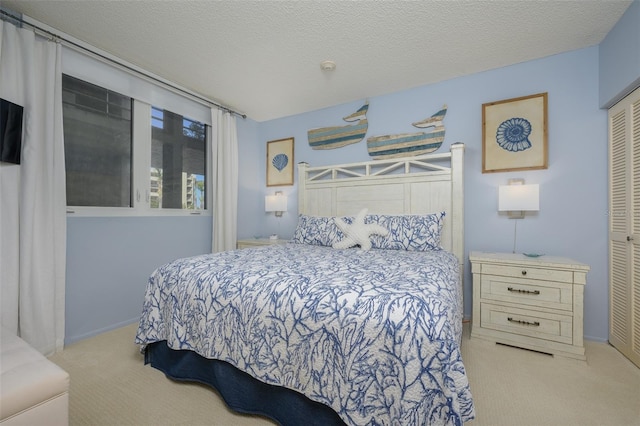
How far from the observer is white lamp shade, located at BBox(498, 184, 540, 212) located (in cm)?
228

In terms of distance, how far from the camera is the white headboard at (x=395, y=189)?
2.66 m

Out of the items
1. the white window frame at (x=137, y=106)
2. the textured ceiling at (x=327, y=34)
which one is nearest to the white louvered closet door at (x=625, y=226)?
the textured ceiling at (x=327, y=34)

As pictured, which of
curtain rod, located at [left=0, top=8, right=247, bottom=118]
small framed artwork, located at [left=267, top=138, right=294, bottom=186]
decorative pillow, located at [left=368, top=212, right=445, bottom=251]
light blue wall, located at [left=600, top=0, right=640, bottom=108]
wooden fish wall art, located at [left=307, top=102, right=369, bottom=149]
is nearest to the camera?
light blue wall, located at [left=600, top=0, right=640, bottom=108]

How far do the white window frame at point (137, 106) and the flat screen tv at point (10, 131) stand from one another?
0.54 m

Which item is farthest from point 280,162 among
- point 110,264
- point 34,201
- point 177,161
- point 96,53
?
point 34,201

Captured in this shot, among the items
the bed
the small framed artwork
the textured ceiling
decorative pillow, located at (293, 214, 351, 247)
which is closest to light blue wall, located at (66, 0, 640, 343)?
the textured ceiling

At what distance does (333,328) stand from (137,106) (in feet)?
9.58

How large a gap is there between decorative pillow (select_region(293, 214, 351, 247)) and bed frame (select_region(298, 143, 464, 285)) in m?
0.41

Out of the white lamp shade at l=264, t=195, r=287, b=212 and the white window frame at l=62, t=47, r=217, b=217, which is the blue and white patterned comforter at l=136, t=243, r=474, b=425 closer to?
the white window frame at l=62, t=47, r=217, b=217

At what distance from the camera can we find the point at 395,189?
9.75ft

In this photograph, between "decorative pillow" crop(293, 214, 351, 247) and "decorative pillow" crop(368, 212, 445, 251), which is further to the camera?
"decorative pillow" crop(293, 214, 351, 247)

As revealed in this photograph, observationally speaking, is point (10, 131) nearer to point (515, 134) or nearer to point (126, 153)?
point (126, 153)

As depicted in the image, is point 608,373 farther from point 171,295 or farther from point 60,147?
point 60,147

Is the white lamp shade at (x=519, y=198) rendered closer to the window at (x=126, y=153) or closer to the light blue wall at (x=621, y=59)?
the light blue wall at (x=621, y=59)
